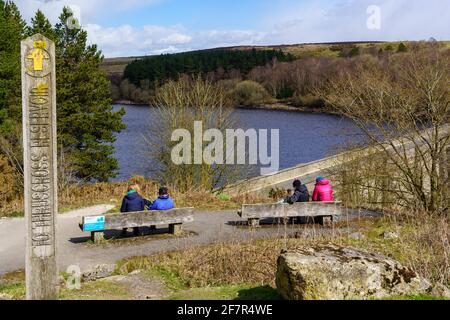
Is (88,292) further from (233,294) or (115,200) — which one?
(115,200)

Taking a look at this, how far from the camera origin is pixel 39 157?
6.95m

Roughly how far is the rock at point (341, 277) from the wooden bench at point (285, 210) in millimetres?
7195

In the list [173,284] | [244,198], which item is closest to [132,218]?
[173,284]

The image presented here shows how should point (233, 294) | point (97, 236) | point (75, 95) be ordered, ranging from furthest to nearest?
point (75, 95)
point (97, 236)
point (233, 294)

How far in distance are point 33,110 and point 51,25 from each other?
31724mm

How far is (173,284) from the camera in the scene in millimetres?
8859

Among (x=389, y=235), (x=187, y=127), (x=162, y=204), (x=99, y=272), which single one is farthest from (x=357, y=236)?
(x=187, y=127)

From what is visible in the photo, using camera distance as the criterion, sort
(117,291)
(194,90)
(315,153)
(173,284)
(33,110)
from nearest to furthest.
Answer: (33,110), (117,291), (173,284), (194,90), (315,153)

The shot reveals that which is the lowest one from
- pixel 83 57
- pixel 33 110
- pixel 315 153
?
pixel 315 153

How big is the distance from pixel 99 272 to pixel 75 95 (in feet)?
95.7

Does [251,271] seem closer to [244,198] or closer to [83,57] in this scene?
[244,198]

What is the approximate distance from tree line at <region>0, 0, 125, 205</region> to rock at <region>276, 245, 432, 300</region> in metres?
28.2

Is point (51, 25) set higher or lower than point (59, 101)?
higher
